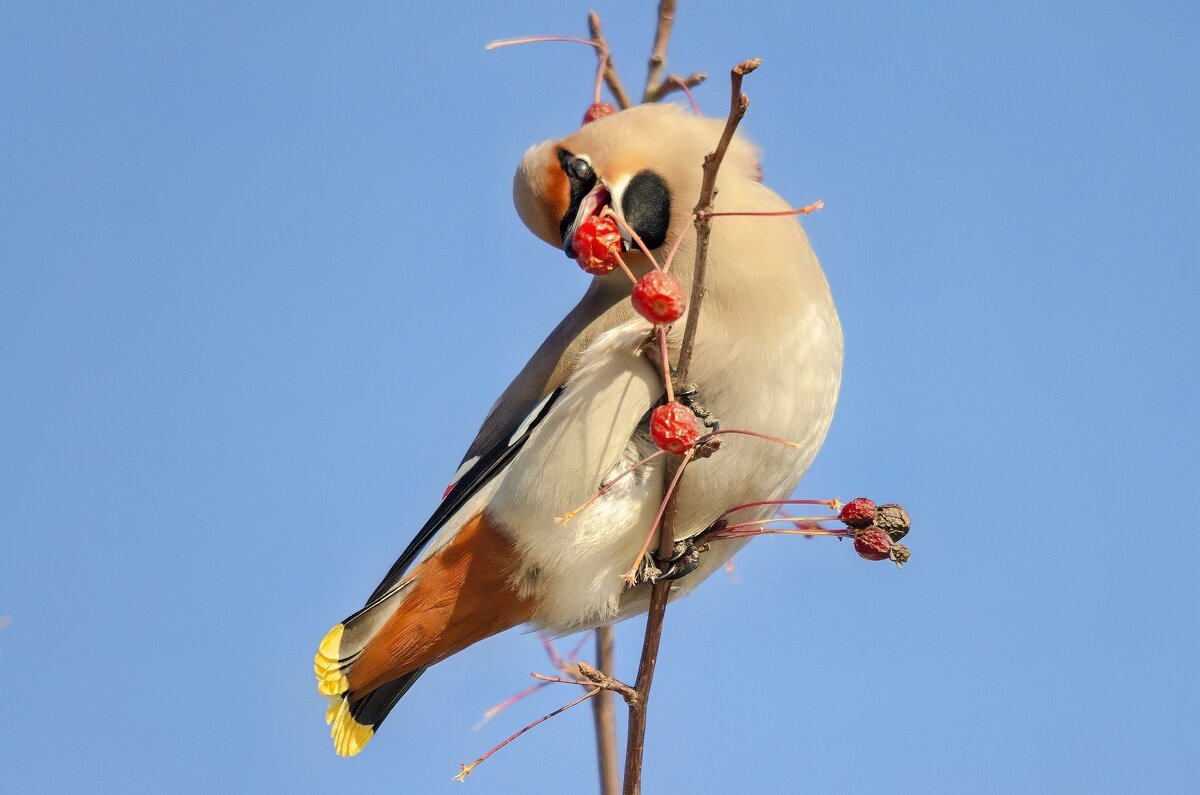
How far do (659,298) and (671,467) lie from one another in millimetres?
619

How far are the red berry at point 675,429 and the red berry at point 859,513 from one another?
17.9 inches

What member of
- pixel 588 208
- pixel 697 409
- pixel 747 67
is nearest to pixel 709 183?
pixel 747 67

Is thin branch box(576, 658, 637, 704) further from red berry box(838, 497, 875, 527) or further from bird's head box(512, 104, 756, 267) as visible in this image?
bird's head box(512, 104, 756, 267)

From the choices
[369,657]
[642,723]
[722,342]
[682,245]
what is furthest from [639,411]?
[369,657]

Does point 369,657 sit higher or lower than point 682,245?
lower

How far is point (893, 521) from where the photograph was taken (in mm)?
2570

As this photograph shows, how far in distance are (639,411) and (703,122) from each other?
87 centimetres

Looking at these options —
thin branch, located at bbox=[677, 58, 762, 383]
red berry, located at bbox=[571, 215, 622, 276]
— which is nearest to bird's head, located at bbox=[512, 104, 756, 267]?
red berry, located at bbox=[571, 215, 622, 276]

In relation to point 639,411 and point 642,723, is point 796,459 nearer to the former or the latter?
point 639,411

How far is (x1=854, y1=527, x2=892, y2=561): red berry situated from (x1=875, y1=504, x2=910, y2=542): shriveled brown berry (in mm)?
13

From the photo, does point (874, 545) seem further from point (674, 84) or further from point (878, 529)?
point (674, 84)

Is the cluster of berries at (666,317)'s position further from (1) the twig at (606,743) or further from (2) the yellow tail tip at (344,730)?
(2) the yellow tail tip at (344,730)

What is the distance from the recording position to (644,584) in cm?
315

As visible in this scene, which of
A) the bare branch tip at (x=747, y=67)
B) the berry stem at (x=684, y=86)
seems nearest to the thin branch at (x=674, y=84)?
the berry stem at (x=684, y=86)
